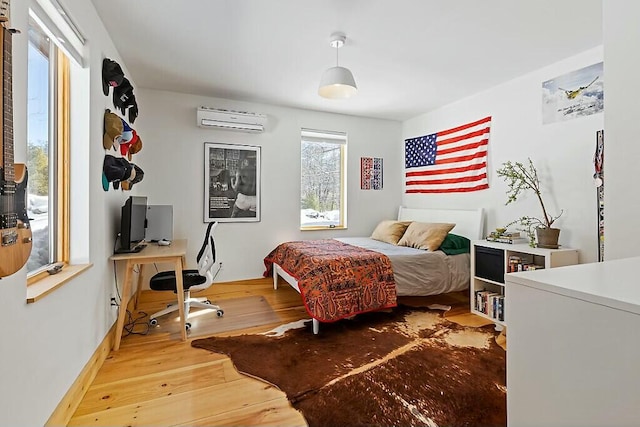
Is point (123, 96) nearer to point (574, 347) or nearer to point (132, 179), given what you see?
point (132, 179)

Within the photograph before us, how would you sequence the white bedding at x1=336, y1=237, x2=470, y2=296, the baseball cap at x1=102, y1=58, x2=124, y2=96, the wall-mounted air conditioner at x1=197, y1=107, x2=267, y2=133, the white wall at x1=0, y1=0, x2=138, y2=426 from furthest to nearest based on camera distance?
1. the wall-mounted air conditioner at x1=197, y1=107, x2=267, y2=133
2. the white bedding at x1=336, y1=237, x2=470, y2=296
3. the baseball cap at x1=102, y1=58, x2=124, y2=96
4. the white wall at x1=0, y1=0, x2=138, y2=426

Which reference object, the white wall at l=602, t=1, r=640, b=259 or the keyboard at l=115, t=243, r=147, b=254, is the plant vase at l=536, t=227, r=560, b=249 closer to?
the white wall at l=602, t=1, r=640, b=259

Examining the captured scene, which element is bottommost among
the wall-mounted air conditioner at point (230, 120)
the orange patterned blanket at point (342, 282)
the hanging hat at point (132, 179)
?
the orange patterned blanket at point (342, 282)

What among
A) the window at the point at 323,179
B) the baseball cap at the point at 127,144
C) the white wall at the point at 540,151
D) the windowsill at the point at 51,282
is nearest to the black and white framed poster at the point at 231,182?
the window at the point at 323,179

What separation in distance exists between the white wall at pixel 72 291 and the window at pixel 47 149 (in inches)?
2.6

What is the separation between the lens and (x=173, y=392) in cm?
189

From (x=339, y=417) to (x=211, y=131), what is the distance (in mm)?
3643

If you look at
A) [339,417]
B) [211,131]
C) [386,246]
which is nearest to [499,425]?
→ [339,417]

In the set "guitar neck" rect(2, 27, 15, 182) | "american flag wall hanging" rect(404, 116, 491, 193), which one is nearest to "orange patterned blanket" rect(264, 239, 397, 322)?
"american flag wall hanging" rect(404, 116, 491, 193)

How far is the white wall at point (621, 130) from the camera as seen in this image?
128cm

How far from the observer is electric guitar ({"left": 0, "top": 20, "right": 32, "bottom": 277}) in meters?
1.05

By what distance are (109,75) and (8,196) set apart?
1746mm

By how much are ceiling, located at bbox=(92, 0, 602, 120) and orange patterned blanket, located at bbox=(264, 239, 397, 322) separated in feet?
6.30

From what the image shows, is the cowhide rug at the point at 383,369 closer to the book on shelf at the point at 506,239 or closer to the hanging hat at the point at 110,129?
the book on shelf at the point at 506,239
